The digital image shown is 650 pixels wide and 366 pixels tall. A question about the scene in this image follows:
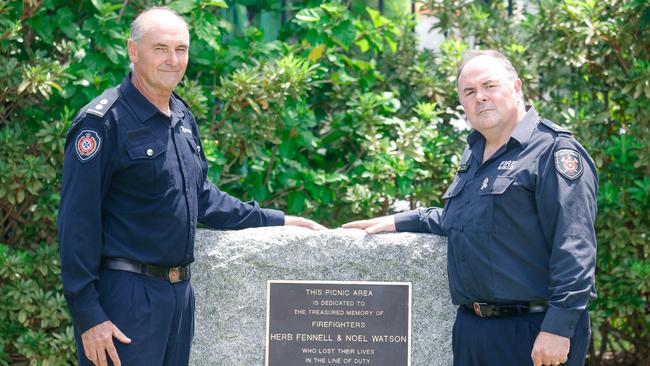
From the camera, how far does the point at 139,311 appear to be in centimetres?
348

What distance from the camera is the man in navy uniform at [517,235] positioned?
3.35 m

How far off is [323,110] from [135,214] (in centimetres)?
269

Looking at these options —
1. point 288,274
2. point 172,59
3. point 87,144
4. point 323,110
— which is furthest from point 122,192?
point 323,110

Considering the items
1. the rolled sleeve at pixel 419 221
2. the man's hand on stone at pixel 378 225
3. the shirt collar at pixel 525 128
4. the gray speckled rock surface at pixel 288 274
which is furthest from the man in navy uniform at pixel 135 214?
the shirt collar at pixel 525 128

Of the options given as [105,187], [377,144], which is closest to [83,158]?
[105,187]

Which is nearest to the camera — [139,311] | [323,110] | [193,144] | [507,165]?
[139,311]

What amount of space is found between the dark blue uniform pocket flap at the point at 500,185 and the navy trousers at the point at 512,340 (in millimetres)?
485

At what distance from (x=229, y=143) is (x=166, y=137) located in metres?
1.70

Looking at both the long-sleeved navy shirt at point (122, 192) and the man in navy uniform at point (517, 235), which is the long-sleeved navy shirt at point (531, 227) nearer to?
the man in navy uniform at point (517, 235)

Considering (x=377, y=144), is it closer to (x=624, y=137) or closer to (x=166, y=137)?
(x=624, y=137)

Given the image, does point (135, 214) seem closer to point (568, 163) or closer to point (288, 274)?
point (288, 274)

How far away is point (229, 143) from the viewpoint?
17.5 feet

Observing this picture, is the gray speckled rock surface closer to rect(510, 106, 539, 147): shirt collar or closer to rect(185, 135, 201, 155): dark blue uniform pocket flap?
rect(185, 135, 201, 155): dark blue uniform pocket flap

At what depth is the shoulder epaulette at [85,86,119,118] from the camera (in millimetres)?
3455
